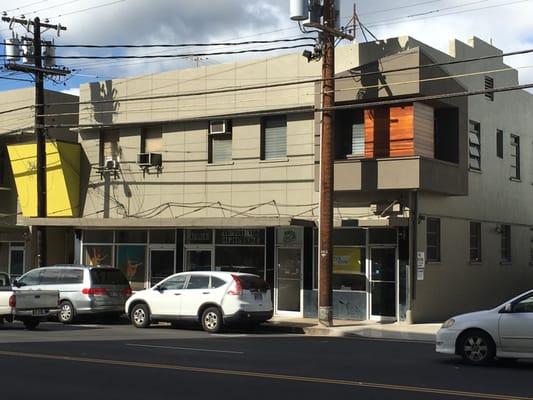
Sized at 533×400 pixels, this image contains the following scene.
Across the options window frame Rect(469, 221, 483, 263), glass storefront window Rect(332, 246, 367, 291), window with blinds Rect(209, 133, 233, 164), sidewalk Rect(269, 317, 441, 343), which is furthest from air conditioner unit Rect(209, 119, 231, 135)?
window frame Rect(469, 221, 483, 263)

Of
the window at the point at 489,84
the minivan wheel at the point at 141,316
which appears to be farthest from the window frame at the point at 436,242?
the minivan wheel at the point at 141,316

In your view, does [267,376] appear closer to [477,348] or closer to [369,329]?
[477,348]

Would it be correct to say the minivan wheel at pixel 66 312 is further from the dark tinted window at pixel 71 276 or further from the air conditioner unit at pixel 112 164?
the air conditioner unit at pixel 112 164

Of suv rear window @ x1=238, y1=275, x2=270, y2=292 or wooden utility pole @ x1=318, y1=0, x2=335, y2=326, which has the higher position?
wooden utility pole @ x1=318, y1=0, x2=335, y2=326

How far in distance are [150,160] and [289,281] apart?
674cm

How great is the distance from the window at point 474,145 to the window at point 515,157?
313 cm

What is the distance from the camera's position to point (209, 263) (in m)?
25.1

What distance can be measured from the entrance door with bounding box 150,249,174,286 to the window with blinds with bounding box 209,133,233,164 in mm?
3721

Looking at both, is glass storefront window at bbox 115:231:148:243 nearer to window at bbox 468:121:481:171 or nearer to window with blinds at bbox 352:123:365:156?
window with blinds at bbox 352:123:365:156

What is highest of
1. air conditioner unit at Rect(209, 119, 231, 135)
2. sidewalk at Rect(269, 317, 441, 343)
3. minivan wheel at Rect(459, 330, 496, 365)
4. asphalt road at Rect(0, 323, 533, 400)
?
air conditioner unit at Rect(209, 119, 231, 135)

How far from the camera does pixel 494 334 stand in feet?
41.0

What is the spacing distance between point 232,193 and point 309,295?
14.3 ft

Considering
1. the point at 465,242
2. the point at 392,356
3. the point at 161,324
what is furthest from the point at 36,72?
the point at 392,356

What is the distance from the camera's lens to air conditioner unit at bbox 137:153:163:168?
85.3 feet
